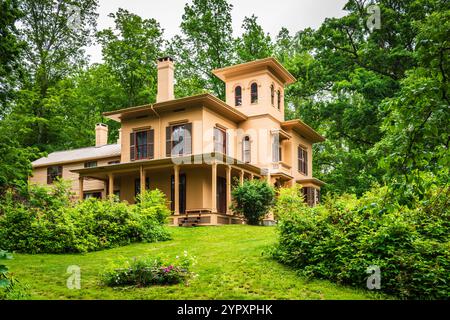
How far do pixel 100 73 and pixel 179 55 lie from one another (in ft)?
24.9

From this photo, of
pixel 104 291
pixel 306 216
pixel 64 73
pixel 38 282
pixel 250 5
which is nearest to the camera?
pixel 104 291

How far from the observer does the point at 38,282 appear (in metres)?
9.52

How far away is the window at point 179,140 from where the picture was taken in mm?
25188

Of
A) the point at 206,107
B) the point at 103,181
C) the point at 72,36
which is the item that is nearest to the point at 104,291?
the point at 206,107

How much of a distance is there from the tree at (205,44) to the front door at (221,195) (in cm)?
1574

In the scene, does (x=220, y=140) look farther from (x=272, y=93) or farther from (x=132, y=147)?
(x=132, y=147)

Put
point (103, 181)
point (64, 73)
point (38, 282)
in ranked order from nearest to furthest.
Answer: point (38, 282)
point (103, 181)
point (64, 73)

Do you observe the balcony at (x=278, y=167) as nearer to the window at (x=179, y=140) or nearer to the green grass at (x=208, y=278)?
the window at (x=179, y=140)

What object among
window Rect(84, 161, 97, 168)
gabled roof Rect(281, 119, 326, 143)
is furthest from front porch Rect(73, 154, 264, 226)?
window Rect(84, 161, 97, 168)

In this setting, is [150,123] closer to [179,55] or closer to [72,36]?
[179,55]

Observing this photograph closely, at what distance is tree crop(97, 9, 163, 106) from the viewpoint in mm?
39844

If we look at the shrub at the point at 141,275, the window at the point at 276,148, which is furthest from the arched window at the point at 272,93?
the shrub at the point at 141,275

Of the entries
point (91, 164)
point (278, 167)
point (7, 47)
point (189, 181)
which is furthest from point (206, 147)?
point (7, 47)

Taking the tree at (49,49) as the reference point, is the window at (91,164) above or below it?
below
